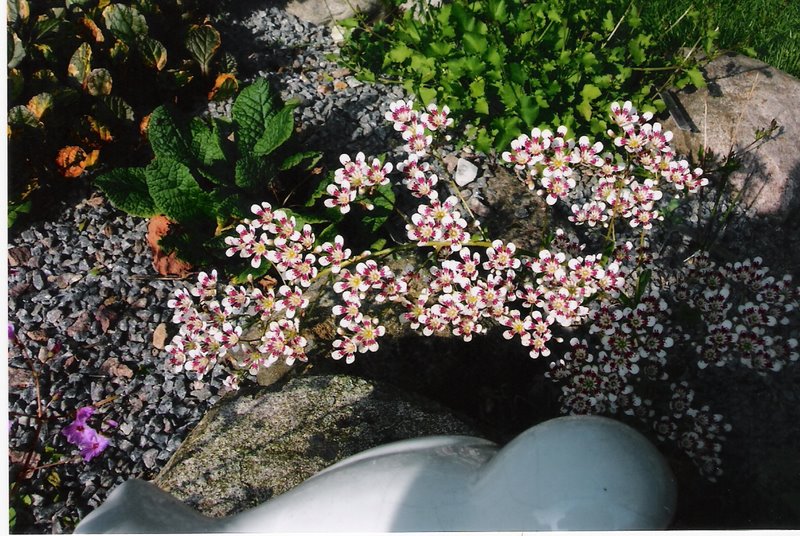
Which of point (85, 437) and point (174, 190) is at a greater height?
point (174, 190)

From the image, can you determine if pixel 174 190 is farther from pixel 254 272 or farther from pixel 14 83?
pixel 14 83

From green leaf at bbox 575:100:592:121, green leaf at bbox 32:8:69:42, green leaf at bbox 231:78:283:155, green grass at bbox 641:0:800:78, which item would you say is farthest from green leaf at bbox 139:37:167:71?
green grass at bbox 641:0:800:78

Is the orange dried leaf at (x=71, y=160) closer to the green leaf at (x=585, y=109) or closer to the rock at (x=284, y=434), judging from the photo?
the rock at (x=284, y=434)

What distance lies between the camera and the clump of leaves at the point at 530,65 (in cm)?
201

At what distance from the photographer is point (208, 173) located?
75.3 inches

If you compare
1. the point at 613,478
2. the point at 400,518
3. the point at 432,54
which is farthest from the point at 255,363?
the point at 432,54

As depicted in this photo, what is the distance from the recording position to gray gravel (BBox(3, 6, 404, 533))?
1.67 meters

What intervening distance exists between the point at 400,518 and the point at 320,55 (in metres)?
1.92

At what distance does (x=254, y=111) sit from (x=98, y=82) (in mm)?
449

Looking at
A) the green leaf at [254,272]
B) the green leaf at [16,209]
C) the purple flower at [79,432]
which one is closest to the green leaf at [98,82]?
the green leaf at [16,209]

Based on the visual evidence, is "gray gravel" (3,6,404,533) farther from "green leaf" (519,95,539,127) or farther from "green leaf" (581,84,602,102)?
"green leaf" (581,84,602,102)

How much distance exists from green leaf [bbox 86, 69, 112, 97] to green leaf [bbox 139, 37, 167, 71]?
178 millimetres

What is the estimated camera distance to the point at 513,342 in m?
1.79

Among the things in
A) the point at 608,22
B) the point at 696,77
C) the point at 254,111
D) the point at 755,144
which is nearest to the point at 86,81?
the point at 254,111
